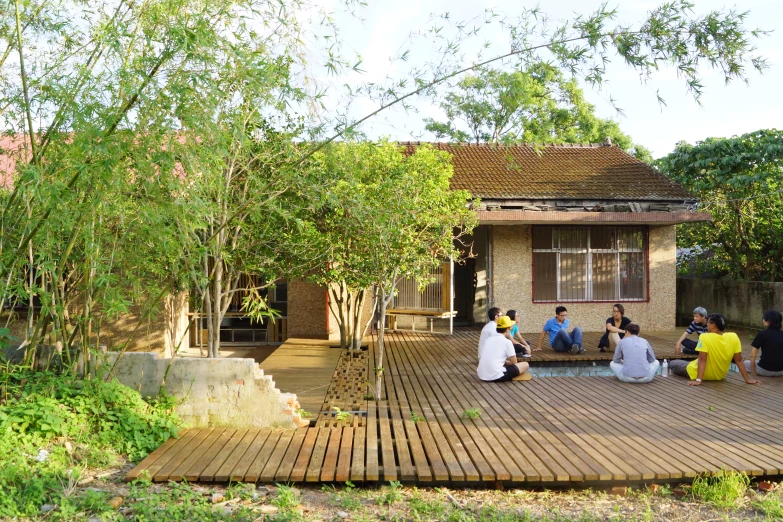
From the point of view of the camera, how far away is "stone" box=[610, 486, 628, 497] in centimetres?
497

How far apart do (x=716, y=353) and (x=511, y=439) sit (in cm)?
386

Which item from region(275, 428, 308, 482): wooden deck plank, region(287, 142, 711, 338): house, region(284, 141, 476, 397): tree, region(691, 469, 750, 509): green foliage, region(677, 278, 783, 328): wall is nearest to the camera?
region(691, 469, 750, 509): green foliage

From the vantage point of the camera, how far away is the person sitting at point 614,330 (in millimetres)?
10875

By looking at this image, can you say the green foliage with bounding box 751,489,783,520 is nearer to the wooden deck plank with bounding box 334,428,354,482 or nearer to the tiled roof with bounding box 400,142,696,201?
the wooden deck plank with bounding box 334,428,354,482

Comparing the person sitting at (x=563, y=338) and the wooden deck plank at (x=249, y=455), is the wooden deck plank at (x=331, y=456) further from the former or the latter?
the person sitting at (x=563, y=338)

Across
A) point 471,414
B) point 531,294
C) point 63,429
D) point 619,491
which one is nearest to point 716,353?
point 471,414

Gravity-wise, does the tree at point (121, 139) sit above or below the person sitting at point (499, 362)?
above

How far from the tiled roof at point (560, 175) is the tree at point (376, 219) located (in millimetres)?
3721

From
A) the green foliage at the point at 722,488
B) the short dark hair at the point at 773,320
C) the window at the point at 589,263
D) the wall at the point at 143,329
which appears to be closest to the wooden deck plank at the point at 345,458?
the green foliage at the point at 722,488

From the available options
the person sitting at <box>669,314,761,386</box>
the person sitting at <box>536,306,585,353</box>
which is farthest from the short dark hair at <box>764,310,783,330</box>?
the person sitting at <box>536,306,585,353</box>

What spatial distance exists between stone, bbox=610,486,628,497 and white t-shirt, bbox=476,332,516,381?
3644 mm

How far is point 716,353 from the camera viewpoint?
27.8 feet

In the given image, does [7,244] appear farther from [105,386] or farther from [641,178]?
[641,178]

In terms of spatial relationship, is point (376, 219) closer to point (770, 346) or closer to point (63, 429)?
point (63, 429)
